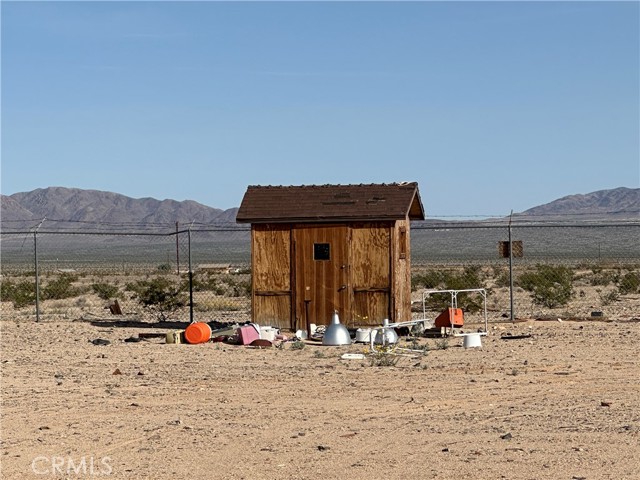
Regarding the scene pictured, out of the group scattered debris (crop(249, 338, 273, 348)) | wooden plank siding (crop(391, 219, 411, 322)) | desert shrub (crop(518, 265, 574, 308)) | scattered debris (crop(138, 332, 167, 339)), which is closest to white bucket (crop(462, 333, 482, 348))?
wooden plank siding (crop(391, 219, 411, 322))

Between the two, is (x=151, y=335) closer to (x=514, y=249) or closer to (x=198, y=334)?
(x=198, y=334)

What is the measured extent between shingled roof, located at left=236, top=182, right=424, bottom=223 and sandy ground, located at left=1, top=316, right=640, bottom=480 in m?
3.00

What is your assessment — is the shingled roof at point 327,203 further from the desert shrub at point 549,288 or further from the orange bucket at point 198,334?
the desert shrub at point 549,288

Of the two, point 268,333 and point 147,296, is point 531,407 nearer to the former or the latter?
point 268,333

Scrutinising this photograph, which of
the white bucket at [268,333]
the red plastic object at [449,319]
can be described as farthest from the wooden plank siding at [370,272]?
the white bucket at [268,333]

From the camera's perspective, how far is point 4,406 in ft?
39.6

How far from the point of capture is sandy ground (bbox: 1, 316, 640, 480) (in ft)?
29.7

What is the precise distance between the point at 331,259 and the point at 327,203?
1089 mm

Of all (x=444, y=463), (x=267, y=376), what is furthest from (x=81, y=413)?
(x=444, y=463)

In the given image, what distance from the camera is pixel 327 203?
20281 mm

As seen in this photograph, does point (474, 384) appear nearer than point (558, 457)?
No

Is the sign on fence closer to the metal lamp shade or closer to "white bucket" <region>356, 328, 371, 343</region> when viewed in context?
"white bucket" <region>356, 328, 371, 343</region>

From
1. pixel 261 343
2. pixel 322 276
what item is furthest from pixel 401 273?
pixel 261 343

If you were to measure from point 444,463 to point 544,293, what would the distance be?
18737mm
